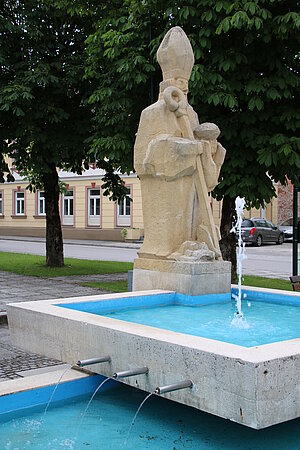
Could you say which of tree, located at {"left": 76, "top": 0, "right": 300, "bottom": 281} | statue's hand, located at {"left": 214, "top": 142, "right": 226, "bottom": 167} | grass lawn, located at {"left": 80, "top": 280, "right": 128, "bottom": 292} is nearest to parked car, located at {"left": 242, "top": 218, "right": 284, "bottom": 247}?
grass lawn, located at {"left": 80, "top": 280, "right": 128, "bottom": 292}

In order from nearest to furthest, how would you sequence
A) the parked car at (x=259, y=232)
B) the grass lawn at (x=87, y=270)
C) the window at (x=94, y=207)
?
the grass lawn at (x=87, y=270) → the parked car at (x=259, y=232) → the window at (x=94, y=207)

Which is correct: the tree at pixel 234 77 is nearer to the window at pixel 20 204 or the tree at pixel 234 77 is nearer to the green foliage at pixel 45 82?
the green foliage at pixel 45 82

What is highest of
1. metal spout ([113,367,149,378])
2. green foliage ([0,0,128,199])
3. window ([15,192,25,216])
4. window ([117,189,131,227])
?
green foliage ([0,0,128,199])

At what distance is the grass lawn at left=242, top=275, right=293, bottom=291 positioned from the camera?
13727mm

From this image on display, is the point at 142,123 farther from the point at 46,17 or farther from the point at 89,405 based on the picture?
the point at 46,17

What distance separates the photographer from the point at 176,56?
294 inches

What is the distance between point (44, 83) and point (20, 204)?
29489mm

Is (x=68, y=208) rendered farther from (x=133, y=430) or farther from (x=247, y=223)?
(x=133, y=430)

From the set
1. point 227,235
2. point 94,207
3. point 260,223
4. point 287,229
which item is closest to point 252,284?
point 227,235

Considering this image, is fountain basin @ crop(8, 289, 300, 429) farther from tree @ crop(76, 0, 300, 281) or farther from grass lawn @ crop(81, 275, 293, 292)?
grass lawn @ crop(81, 275, 293, 292)

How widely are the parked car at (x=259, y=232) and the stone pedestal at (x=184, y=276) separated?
82.7ft

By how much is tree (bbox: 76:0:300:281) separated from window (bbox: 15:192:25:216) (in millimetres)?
31610

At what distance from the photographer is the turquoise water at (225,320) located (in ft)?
17.4

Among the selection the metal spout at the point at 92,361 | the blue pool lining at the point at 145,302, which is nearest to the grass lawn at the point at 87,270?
the blue pool lining at the point at 145,302
